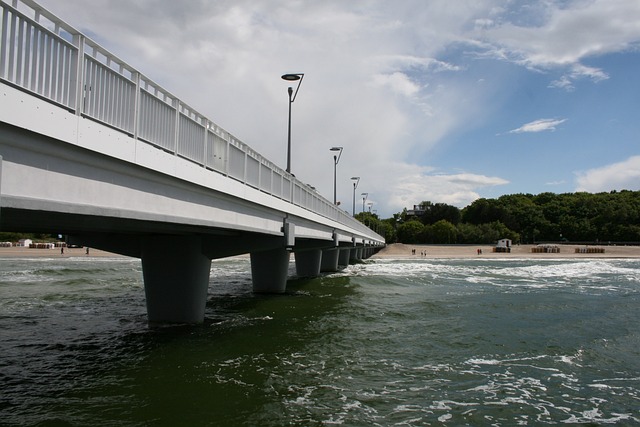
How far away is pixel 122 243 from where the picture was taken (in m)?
17.8

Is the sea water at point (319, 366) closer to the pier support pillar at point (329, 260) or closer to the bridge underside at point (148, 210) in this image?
the bridge underside at point (148, 210)

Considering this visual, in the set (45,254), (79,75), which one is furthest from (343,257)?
(45,254)

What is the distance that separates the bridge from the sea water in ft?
9.10

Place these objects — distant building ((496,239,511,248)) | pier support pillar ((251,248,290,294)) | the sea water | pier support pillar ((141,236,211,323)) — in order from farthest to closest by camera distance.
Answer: distant building ((496,239,511,248)) → pier support pillar ((251,248,290,294)) → pier support pillar ((141,236,211,323)) → the sea water

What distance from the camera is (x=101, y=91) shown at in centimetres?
901

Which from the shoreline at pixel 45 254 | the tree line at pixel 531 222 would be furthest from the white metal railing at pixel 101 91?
the tree line at pixel 531 222

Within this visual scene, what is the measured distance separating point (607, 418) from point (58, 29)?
1147 centimetres

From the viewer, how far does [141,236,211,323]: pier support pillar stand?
17.7 m

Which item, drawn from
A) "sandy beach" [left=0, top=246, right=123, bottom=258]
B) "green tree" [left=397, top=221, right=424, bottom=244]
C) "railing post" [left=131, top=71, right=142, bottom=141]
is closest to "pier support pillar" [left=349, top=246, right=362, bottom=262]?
"sandy beach" [left=0, top=246, right=123, bottom=258]

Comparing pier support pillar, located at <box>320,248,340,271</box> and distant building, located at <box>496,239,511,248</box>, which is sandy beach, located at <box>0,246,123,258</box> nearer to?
pier support pillar, located at <box>320,248,340,271</box>

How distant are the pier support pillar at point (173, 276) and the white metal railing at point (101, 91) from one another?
11.9 ft

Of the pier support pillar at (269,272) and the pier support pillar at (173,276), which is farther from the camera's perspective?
the pier support pillar at (269,272)

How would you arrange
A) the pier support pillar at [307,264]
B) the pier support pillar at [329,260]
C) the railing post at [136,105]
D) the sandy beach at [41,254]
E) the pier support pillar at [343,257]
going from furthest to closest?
the sandy beach at [41,254] → the pier support pillar at [343,257] → the pier support pillar at [329,260] → the pier support pillar at [307,264] → the railing post at [136,105]

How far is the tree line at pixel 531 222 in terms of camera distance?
15875 cm
